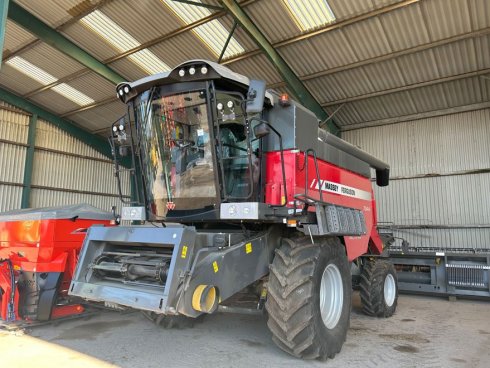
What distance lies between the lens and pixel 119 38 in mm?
10648

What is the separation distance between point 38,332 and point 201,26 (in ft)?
25.0

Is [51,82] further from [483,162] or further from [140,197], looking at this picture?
[483,162]

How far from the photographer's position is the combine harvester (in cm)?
365

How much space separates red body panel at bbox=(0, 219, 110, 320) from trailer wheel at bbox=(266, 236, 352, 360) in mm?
3236

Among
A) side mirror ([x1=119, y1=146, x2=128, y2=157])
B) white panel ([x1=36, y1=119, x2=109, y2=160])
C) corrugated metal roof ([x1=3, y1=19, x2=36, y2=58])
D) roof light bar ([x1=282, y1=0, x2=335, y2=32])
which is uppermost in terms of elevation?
corrugated metal roof ([x1=3, y1=19, x2=36, y2=58])

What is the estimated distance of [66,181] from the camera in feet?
51.8

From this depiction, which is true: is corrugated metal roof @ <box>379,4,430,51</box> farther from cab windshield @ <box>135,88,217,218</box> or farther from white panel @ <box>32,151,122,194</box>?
white panel @ <box>32,151,122,194</box>

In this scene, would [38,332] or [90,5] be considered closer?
[38,332]

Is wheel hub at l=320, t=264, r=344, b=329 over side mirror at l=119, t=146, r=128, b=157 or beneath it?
beneath

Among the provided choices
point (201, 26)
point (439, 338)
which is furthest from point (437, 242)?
point (201, 26)

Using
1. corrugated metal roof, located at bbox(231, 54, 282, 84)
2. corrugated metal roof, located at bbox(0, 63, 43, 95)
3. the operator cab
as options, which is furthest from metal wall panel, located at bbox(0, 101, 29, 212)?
the operator cab

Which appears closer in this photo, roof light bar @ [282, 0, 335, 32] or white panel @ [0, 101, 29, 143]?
roof light bar @ [282, 0, 335, 32]

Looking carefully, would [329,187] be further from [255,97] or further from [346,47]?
[346,47]

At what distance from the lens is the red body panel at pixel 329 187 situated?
438 centimetres
